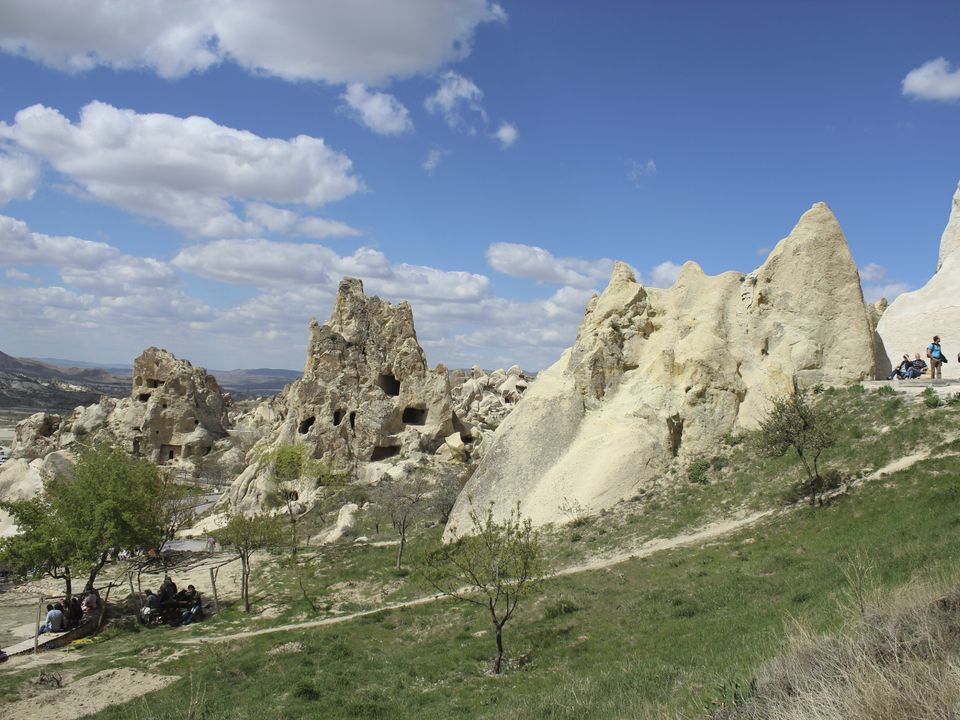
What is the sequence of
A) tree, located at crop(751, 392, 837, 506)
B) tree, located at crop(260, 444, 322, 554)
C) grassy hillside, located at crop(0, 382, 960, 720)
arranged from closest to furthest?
grassy hillside, located at crop(0, 382, 960, 720) → tree, located at crop(751, 392, 837, 506) → tree, located at crop(260, 444, 322, 554)

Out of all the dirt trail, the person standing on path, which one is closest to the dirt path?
the dirt trail

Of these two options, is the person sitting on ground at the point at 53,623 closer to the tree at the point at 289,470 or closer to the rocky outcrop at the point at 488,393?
the tree at the point at 289,470

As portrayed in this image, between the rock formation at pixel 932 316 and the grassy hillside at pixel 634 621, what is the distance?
9004 millimetres

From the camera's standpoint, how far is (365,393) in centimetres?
4578

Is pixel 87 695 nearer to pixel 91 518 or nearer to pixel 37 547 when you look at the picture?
pixel 37 547

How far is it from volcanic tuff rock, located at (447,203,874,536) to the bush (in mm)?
671

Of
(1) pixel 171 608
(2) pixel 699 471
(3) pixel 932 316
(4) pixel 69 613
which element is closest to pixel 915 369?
(3) pixel 932 316

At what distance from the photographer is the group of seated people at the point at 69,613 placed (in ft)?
67.7

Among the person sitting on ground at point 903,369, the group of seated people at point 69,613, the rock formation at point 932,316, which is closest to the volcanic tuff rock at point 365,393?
the group of seated people at point 69,613

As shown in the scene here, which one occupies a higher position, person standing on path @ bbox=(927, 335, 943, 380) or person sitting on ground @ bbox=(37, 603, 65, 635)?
person standing on path @ bbox=(927, 335, 943, 380)

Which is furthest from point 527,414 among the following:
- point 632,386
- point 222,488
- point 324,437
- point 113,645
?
point 222,488

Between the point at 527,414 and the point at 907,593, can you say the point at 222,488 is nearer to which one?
the point at 527,414

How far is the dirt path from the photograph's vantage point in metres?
18.8

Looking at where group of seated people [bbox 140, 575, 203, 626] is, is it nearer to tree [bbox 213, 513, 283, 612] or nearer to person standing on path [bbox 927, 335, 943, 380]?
tree [bbox 213, 513, 283, 612]
